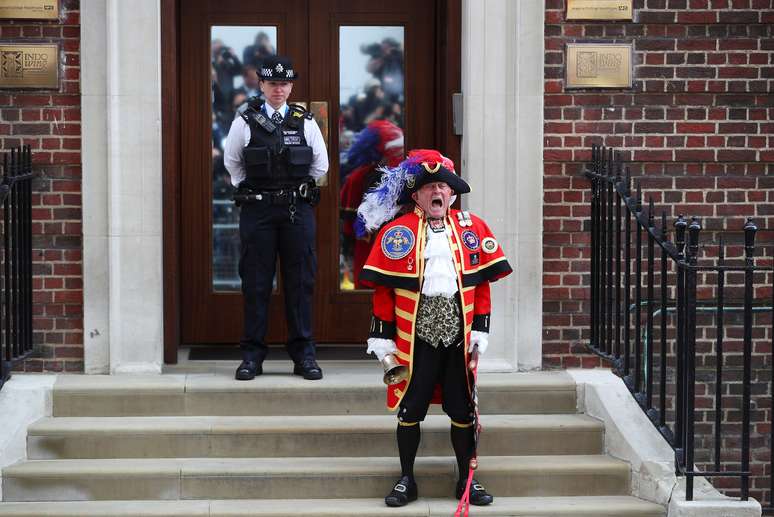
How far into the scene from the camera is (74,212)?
23.7 feet

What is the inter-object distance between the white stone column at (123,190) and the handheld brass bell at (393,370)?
1.85 metres

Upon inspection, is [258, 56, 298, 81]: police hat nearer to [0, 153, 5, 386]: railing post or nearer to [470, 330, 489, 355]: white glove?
[0, 153, 5, 386]: railing post

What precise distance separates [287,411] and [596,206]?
2.06m

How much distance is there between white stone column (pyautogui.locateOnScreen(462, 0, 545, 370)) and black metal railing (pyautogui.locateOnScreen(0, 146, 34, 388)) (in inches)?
99.6

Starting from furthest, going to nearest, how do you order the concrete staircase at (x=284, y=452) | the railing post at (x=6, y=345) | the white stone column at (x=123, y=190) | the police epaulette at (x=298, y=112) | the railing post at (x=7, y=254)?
the white stone column at (x=123, y=190) → the police epaulette at (x=298, y=112) → the railing post at (x=7, y=254) → the railing post at (x=6, y=345) → the concrete staircase at (x=284, y=452)

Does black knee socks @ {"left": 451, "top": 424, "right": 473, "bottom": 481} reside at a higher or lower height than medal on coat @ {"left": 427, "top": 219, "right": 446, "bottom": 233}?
lower

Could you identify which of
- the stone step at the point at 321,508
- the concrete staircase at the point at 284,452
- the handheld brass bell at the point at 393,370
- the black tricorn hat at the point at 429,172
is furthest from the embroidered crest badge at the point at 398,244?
the stone step at the point at 321,508

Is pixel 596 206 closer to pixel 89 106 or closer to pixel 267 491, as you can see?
pixel 267 491

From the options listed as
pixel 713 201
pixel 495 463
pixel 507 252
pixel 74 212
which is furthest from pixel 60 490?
pixel 713 201

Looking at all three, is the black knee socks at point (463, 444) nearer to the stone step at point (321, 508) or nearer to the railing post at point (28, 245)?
the stone step at point (321, 508)

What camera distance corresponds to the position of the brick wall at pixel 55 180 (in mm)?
7195

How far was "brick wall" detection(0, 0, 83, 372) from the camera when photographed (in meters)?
7.20

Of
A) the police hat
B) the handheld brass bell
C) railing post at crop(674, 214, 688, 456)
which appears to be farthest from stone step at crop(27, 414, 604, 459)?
the police hat

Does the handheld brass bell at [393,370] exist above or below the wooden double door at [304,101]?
below
